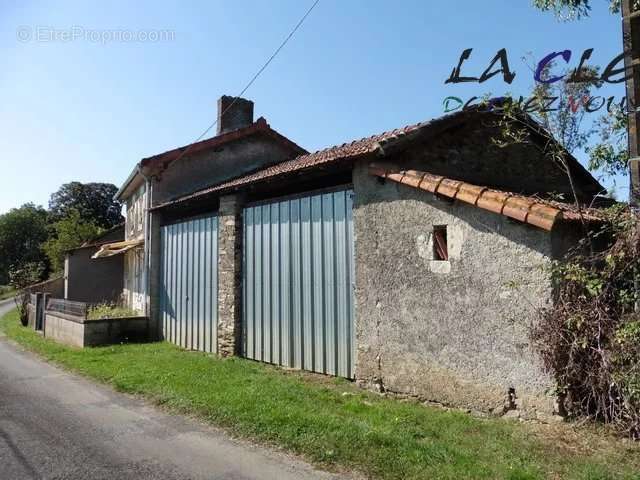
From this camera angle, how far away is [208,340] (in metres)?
11.5

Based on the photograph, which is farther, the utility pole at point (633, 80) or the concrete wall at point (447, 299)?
the concrete wall at point (447, 299)

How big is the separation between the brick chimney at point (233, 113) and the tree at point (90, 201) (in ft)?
154

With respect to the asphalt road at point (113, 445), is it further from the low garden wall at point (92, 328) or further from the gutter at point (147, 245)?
the gutter at point (147, 245)

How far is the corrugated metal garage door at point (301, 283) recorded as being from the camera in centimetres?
818

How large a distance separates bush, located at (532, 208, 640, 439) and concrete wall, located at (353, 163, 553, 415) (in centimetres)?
20

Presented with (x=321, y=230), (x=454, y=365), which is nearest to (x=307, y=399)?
(x=454, y=365)

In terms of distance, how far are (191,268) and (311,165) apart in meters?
5.41

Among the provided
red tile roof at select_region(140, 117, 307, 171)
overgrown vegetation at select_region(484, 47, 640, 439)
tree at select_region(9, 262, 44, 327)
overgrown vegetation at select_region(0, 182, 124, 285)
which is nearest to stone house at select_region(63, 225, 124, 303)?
tree at select_region(9, 262, 44, 327)

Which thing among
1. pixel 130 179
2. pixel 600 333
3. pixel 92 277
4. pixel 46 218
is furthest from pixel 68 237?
pixel 600 333

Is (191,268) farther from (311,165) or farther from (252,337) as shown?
(311,165)

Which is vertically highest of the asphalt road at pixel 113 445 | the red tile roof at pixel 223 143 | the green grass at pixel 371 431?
the red tile roof at pixel 223 143

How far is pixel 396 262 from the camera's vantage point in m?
7.24

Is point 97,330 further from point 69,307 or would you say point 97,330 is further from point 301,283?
point 301,283

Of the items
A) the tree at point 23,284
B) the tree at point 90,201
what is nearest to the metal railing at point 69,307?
the tree at point 23,284
